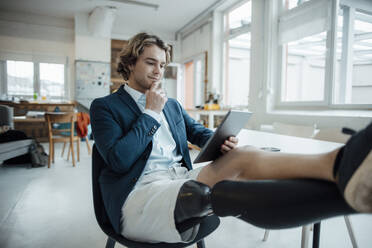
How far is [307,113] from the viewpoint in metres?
3.29

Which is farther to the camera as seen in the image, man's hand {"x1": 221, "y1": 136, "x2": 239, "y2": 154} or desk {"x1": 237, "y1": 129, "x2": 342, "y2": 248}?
desk {"x1": 237, "y1": 129, "x2": 342, "y2": 248}

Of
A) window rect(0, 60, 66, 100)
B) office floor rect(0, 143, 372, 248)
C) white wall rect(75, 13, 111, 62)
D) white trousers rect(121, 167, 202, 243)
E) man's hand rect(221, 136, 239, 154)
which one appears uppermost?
white wall rect(75, 13, 111, 62)

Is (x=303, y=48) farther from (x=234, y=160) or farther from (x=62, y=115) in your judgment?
(x=62, y=115)

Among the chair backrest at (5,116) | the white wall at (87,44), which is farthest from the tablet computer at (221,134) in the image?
the white wall at (87,44)

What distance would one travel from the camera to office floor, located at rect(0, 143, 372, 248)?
5.10 feet

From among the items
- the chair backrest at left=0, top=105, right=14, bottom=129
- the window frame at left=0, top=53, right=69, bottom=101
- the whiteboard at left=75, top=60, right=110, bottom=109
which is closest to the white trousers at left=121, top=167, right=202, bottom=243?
the chair backrest at left=0, top=105, right=14, bottom=129

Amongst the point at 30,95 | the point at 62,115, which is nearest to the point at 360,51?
the point at 62,115

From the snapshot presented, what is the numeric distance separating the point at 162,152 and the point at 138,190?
0.79ft

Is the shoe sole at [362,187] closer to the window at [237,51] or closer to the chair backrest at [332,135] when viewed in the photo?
the chair backrest at [332,135]

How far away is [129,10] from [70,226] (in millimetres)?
5511

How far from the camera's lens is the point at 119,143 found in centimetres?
89

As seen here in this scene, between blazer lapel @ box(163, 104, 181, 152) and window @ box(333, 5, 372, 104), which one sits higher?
window @ box(333, 5, 372, 104)

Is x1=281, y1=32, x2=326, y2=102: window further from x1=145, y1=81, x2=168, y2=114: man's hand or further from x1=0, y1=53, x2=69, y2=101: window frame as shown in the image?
x1=0, y1=53, x2=69, y2=101: window frame

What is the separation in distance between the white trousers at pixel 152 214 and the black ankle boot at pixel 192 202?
2 centimetres
